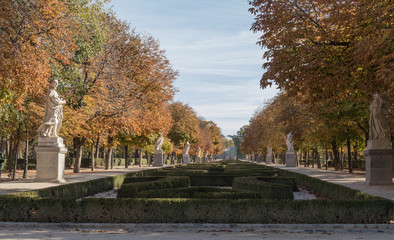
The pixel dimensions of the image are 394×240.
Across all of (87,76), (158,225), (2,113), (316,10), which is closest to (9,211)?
(158,225)

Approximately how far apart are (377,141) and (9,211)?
14.9 metres

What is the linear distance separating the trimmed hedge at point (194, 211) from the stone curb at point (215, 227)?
0.32 metres

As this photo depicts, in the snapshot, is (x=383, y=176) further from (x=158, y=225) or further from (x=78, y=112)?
(x=78, y=112)

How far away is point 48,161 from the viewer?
1588cm

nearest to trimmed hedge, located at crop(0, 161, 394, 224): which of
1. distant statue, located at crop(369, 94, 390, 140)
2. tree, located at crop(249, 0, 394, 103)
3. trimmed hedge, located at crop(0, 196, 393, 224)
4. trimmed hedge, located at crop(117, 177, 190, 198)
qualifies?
trimmed hedge, located at crop(0, 196, 393, 224)

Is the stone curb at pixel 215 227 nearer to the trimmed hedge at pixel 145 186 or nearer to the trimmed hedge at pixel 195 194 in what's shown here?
the trimmed hedge at pixel 195 194

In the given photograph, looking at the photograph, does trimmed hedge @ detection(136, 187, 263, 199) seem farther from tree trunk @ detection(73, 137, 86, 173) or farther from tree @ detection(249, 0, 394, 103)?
tree trunk @ detection(73, 137, 86, 173)

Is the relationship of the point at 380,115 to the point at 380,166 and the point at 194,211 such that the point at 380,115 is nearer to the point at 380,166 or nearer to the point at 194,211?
the point at 380,166

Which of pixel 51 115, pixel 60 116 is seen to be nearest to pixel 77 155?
pixel 60 116

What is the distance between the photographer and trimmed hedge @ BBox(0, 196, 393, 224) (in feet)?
28.5

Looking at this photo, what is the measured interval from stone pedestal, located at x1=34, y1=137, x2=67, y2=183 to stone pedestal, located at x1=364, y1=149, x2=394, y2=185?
13.3 meters

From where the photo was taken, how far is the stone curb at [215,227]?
324 inches

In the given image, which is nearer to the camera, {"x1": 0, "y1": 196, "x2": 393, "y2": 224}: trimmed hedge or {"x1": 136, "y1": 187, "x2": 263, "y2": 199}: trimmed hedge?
{"x1": 0, "y1": 196, "x2": 393, "y2": 224}: trimmed hedge

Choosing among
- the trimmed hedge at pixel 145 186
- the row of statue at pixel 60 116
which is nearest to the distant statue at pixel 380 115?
the row of statue at pixel 60 116
